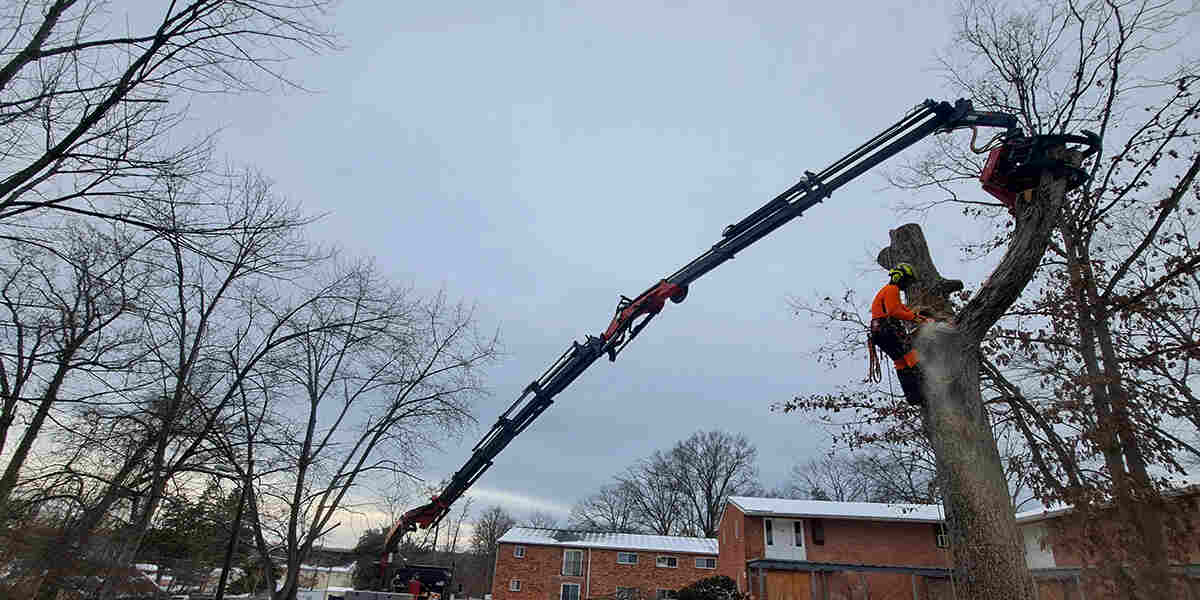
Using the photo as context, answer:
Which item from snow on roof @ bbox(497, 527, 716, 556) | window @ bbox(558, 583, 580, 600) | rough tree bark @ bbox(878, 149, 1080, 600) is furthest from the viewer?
Answer: snow on roof @ bbox(497, 527, 716, 556)

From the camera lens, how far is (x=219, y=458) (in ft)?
44.5

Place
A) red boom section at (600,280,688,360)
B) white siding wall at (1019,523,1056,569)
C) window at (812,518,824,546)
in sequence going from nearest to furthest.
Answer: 1. red boom section at (600,280,688,360)
2. white siding wall at (1019,523,1056,569)
3. window at (812,518,824,546)

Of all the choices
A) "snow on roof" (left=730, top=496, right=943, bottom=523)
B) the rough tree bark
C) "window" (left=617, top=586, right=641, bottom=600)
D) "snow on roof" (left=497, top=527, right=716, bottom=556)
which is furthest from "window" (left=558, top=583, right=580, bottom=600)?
the rough tree bark

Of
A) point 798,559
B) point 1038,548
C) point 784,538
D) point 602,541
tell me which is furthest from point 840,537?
point 602,541

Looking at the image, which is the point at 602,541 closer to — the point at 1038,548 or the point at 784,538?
the point at 784,538

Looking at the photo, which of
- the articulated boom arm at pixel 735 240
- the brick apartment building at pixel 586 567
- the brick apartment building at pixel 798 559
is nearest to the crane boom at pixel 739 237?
the articulated boom arm at pixel 735 240

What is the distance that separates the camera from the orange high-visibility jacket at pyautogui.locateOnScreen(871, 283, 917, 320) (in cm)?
573

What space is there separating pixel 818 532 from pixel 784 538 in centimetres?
147

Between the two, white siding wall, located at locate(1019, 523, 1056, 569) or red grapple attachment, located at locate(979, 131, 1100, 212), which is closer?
red grapple attachment, located at locate(979, 131, 1100, 212)

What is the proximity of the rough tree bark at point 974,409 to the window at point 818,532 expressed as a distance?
75.5 ft

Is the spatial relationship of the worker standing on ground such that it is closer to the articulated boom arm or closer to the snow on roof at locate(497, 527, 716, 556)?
the articulated boom arm

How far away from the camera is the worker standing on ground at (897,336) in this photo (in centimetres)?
562

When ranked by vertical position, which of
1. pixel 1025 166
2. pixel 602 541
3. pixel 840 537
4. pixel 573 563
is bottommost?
pixel 573 563

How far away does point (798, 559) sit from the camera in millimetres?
25953
